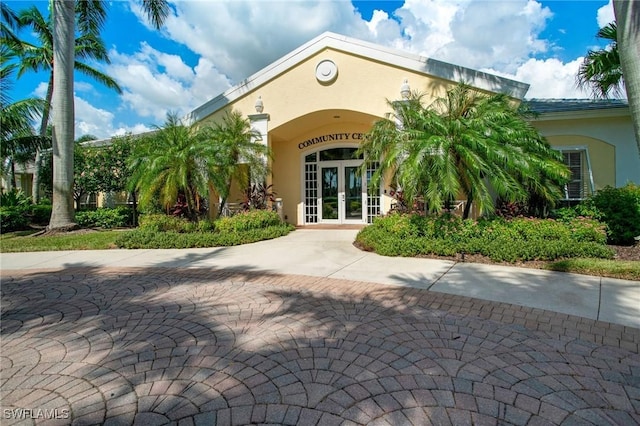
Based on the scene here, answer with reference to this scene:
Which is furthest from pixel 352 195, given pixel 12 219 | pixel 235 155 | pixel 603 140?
pixel 12 219

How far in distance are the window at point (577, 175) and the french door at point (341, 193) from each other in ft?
23.3

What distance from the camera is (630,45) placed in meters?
5.65

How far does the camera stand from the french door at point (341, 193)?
15.0 meters

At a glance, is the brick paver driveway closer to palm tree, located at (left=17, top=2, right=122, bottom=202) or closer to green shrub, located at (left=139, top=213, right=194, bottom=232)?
green shrub, located at (left=139, top=213, right=194, bottom=232)

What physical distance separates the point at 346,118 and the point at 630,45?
9.48 metres

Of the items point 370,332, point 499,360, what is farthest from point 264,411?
point 499,360

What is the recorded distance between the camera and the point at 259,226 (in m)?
12.1

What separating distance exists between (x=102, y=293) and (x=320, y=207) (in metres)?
10.6

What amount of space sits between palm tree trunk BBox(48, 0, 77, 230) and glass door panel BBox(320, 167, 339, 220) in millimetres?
9690

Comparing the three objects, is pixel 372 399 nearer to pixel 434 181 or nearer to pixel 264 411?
pixel 264 411

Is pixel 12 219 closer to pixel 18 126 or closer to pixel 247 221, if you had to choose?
pixel 18 126

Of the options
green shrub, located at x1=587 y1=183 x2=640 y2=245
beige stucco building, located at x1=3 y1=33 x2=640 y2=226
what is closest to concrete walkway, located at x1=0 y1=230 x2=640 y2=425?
green shrub, located at x1=587 y1=183 x2=640 y2=245
